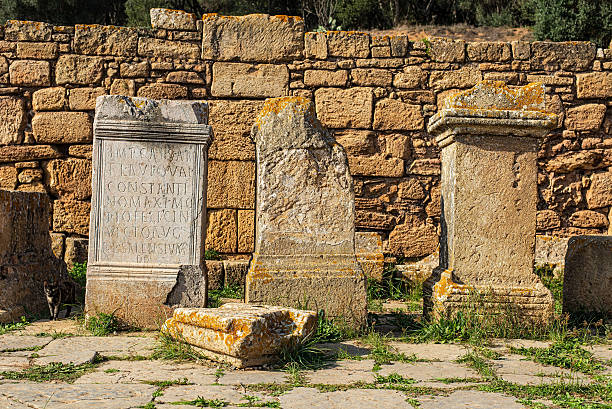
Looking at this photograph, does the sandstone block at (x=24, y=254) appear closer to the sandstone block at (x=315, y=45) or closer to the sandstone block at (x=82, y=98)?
→ the sandstone block at (x=82, y=98)

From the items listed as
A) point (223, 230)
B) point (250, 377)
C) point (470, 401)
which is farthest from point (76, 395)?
point (223, 230)

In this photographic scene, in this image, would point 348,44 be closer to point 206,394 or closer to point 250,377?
point 250,377

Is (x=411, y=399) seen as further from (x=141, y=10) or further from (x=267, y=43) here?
(x=141, y=10)

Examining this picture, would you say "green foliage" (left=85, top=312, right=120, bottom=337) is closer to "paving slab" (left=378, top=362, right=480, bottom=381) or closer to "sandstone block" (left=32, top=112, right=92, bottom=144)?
"paving slab" (left=378, top=362, right=480, bottom=381)

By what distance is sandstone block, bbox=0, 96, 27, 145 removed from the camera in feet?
24.4

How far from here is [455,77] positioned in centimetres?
777

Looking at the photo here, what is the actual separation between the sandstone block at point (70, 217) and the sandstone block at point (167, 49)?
1985 mm

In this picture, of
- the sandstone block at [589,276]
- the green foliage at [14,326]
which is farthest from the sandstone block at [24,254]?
the sandstone block at [589,276]

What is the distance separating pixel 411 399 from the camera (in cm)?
315

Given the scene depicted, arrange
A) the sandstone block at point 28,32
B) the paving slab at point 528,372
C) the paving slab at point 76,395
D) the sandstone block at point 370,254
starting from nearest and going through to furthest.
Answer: the paving slab at point 76,395, the paving slab at point 528,372, the sandstone block at point 370,254, the sandstone block at point 28,32

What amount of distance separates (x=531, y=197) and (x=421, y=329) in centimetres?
137

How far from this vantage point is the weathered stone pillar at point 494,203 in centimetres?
486

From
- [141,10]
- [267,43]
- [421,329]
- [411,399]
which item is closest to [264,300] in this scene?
[421,329]

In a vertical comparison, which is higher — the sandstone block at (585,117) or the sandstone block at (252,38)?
the sandstone block at (252,38)
